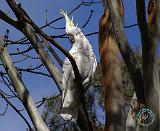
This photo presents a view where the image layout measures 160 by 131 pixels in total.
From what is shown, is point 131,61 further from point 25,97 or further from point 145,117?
point 25,97

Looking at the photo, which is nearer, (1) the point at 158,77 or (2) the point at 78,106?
(1) the point at 158,77

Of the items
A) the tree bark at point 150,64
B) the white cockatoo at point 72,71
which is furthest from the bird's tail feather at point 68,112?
the tree bark at point 150,64

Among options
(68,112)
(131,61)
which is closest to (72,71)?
(68,112)

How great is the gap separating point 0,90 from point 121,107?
1240mm

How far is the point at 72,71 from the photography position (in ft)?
6.71

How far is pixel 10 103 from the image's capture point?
2846 millimetres

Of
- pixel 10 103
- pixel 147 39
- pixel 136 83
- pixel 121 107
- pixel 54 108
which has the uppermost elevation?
pixel 147 39

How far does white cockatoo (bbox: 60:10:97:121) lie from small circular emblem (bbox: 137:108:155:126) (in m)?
0.30

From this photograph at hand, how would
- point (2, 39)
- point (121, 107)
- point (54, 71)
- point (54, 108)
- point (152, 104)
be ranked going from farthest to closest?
point (54, 108) → point (2, 39) → point (54, 71) → point (121, 107) → point (152, 104)

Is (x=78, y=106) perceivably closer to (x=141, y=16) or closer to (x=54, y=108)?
(x=141, y=16)

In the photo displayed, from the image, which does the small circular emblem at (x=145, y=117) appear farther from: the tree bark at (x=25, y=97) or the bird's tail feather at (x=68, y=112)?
the tree bark at (x=25, y=97)

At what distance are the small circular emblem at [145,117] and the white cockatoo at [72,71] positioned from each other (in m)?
0.30

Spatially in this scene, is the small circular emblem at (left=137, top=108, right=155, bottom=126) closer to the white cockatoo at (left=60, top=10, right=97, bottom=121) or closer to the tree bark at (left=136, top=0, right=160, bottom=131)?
the tree bark at (left=136, top=0, right=160, bottom=131)

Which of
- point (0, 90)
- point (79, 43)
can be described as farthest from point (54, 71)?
point (0, 90)
